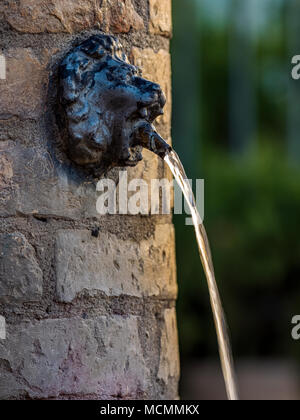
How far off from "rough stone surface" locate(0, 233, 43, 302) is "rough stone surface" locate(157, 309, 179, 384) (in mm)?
410

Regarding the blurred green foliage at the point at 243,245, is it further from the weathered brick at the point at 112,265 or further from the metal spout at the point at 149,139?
the metal spout at the point at 149,139

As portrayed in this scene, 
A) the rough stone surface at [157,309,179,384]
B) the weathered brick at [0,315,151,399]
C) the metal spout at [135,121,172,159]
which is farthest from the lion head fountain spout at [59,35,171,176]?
the rough stone surface at [157,309,179,384]

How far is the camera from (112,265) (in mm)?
1825

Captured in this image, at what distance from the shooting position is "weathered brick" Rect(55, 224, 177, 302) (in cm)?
174

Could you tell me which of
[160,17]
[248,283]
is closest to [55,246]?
[160,17]

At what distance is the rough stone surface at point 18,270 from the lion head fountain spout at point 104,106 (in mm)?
212

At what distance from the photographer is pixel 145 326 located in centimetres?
191

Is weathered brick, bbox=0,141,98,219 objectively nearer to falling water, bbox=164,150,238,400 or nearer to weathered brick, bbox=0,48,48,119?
weathered brick, bbox=0,48,48,119

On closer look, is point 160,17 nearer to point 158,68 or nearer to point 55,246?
point 158,68

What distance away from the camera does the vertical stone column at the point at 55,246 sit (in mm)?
1679

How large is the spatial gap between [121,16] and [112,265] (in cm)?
55

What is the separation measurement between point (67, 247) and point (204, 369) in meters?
5.13

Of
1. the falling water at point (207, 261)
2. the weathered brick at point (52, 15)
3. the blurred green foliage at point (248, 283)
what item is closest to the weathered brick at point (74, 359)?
the falling water at point (207, 261)
